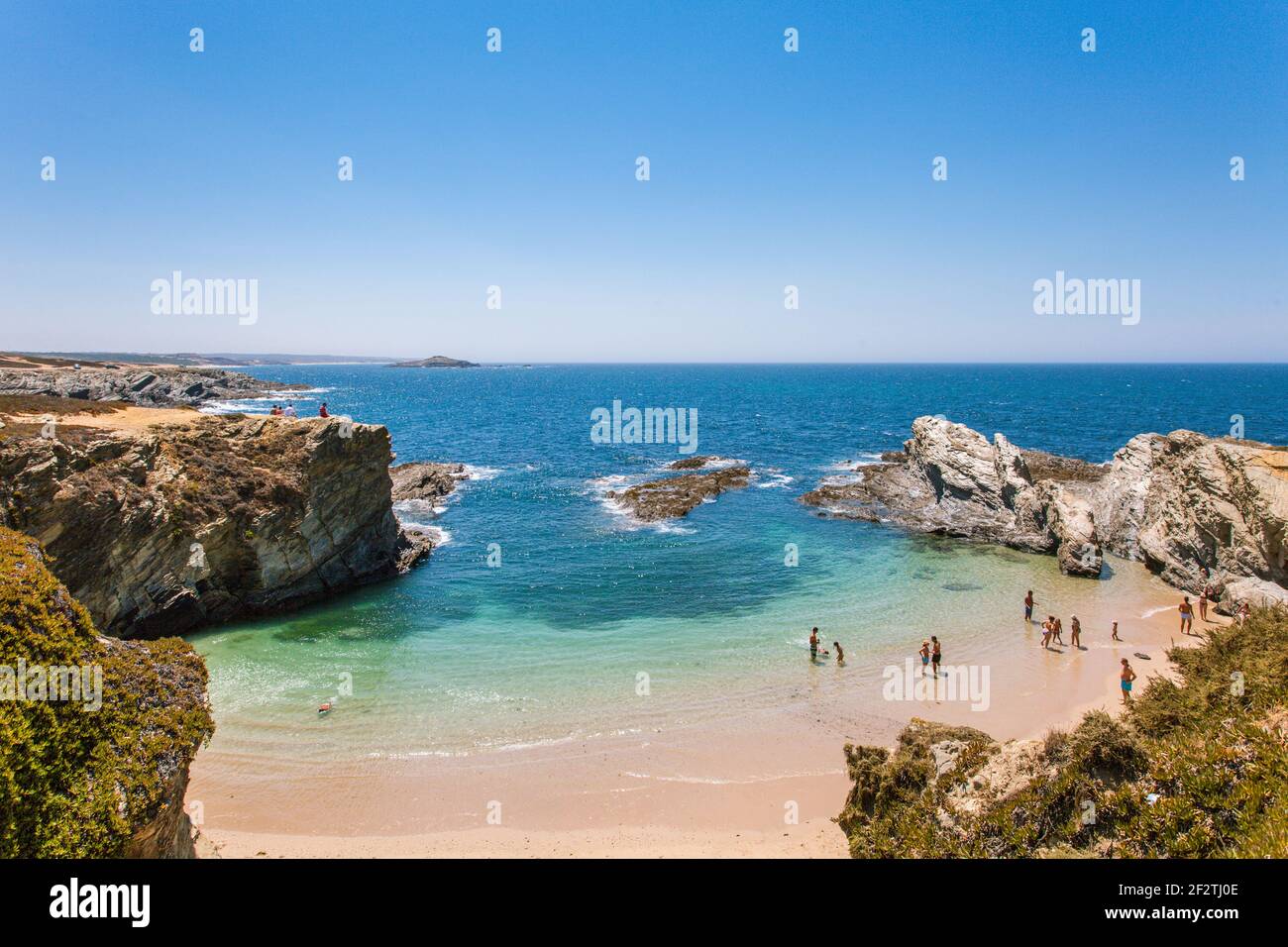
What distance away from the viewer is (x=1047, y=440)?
252 feet

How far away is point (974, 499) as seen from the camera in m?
43.7

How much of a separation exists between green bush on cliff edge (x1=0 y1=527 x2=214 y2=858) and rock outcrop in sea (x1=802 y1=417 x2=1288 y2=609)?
36.4m

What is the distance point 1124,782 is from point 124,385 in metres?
124

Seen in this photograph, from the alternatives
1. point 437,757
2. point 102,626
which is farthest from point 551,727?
point 102,626

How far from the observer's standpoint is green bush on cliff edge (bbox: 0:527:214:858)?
7684mm

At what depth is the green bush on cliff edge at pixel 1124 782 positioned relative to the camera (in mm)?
7828

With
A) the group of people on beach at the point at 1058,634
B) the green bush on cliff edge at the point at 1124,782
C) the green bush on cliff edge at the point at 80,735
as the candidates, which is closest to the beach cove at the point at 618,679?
the group of people on beach at the point at 1058,634

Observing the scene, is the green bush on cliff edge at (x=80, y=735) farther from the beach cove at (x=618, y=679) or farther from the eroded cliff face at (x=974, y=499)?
the eroded cliff face at (x=974, y=499)

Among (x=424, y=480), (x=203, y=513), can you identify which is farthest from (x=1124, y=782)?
(x=424, y=480)

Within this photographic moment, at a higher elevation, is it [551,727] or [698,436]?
[698,436]

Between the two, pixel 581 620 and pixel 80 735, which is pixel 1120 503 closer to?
pixel 581 620

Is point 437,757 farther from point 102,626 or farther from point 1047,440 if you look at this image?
point 1047,440

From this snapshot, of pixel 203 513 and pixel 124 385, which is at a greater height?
pixel 124 385

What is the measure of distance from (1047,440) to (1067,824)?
264 ft
